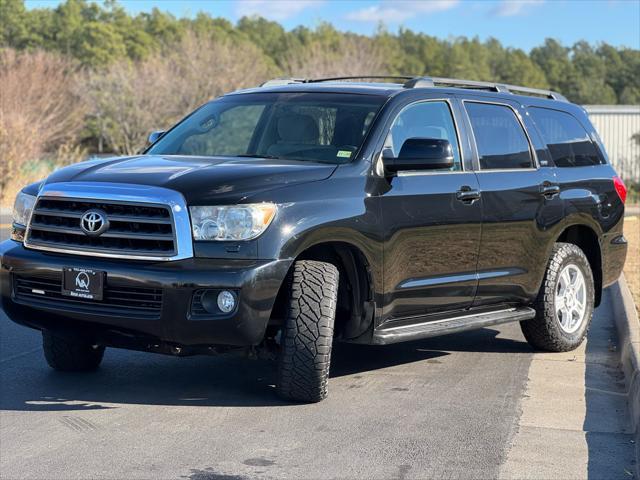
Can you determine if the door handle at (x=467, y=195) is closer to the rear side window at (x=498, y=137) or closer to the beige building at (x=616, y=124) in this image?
the rear side window at (x=498, y=137)

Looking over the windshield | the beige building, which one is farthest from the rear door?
the beige building

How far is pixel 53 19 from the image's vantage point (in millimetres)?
76438

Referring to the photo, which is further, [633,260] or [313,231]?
[633,260]

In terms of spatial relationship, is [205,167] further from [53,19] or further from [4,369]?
[53,19]

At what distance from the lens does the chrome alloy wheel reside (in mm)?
8102

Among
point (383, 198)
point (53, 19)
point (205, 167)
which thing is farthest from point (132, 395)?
point (53, 19)

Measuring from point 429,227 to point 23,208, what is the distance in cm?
253

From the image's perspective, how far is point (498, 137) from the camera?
759cm

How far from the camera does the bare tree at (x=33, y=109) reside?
23.2 m

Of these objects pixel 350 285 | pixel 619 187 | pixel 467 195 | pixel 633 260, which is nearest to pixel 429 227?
pixel 467 195

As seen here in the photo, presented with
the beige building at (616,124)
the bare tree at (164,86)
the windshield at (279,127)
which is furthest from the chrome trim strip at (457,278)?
the bare tree at (164,86)

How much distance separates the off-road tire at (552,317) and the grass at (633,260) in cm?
139

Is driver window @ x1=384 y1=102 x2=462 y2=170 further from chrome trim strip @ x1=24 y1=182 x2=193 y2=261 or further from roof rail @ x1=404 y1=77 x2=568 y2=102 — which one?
chrome trim strip @ x1=24 y1=182 x2=193 y2=261

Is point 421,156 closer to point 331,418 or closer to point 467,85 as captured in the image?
point 467,85
